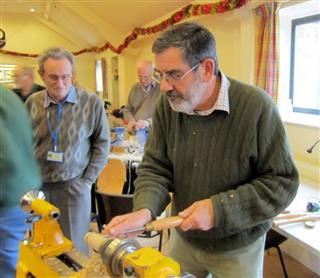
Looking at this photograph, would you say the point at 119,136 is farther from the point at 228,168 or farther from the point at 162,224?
the point at 162,224

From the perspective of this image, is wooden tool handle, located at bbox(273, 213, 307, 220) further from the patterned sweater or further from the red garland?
the red garland

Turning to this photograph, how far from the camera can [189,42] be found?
3.74 ft

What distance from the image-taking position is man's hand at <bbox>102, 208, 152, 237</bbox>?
3.41ft

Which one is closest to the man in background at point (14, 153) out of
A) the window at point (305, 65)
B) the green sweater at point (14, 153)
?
the green sweater at point (14, 153)

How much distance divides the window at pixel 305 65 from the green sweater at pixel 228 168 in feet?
7.51

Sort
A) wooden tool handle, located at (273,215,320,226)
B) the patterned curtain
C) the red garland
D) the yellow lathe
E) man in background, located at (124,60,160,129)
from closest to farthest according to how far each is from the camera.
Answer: the yellow lathe
wooden tool handle, located at (273,215,320,226)
the patterned curtain
the red garland
man in background, located at (124,60,160,129)

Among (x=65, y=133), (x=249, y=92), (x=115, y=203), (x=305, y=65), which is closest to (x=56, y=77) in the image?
(x=65, y=133)

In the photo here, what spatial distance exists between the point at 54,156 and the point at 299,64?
2.46 meters

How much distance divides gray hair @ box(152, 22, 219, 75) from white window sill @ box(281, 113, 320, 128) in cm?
198

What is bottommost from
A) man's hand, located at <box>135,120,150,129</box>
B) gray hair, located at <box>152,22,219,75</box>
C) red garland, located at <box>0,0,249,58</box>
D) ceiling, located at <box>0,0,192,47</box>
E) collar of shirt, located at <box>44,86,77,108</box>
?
man's hand, located at <box>135,120,150,129</box>

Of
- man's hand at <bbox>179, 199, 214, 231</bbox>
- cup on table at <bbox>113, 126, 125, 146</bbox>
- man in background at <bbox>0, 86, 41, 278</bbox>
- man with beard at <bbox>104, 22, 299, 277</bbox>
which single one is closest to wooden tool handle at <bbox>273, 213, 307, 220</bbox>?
man with beard at <bbox>104, 22, 299, 277</bbox>

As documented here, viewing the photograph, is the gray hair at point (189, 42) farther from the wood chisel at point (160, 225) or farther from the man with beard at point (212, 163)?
the wood chisel at point (160, 225)

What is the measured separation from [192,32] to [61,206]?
55.7 inches

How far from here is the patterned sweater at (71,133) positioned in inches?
80.6
